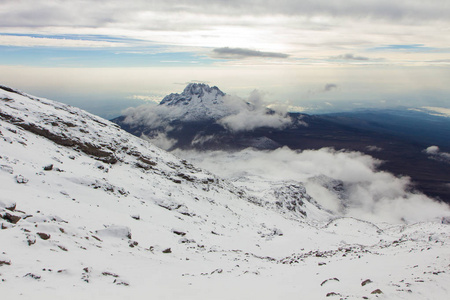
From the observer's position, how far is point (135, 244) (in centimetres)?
1984

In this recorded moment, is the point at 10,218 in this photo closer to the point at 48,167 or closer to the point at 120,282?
the point at 120,282

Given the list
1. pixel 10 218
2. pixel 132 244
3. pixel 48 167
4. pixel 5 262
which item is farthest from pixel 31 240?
pixel 48 167

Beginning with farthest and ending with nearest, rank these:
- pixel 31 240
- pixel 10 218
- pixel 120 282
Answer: pixel 10 218 < pixel 31 240 < pixel 120 282

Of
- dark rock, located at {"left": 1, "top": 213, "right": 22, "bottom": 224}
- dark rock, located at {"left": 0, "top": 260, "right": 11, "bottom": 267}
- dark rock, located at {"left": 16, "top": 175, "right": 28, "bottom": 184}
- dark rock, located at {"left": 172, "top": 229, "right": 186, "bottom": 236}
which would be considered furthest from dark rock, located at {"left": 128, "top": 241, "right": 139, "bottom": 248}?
dark rock, located at {"left": 16, "top": 175, "right": 28, "bottom": 184}

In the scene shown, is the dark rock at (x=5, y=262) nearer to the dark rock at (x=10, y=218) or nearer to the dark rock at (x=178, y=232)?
the dark rock at (x=10, y=218)

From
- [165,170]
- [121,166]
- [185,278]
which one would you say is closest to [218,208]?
[165,170]

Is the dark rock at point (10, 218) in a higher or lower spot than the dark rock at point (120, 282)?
higher

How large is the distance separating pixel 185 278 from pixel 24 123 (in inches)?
1648

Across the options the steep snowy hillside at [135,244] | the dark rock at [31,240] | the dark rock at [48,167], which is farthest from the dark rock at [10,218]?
the dark rock at [48,167]

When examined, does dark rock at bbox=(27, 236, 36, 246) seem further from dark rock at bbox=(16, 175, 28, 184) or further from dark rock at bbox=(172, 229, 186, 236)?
dark rock at bbox=(172, 229, 186, 236)

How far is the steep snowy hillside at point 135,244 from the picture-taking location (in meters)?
12.8

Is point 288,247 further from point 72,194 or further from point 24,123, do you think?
point 24,123

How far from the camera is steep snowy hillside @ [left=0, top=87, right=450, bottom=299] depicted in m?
12.8

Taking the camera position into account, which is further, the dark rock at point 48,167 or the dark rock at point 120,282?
the dark rock at point 48,167
